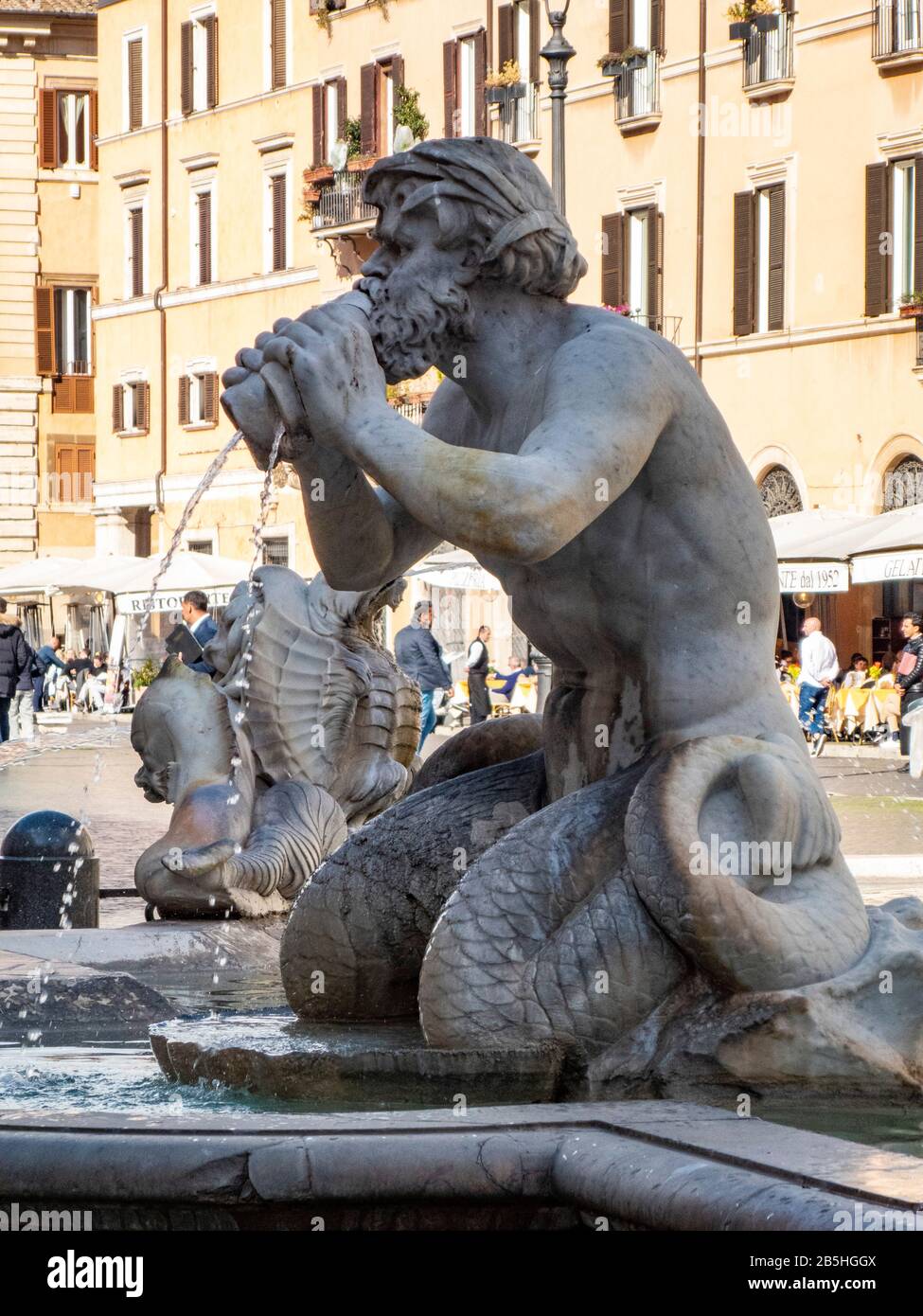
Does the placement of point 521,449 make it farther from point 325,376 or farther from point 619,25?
point 619,25

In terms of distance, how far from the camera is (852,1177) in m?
2.58

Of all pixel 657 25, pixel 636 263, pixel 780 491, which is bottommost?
pixel 780 491

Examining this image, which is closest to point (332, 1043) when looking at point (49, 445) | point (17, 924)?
point (17, 924)

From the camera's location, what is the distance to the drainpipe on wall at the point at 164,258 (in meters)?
46.9

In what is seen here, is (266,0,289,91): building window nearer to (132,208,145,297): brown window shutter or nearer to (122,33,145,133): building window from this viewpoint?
(122,33,145,133): building window

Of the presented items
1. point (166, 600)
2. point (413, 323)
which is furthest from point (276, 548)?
point (413, 323)

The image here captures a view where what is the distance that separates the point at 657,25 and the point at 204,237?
14.4 meters

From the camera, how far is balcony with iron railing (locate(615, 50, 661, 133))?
111 feet

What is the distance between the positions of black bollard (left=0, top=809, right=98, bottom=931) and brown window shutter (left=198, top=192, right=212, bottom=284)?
39.9 meters

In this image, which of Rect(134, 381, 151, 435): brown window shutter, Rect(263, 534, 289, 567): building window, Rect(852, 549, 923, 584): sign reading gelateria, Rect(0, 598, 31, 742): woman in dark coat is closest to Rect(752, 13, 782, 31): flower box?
Rect(852, 549, 923, 584): sign reading gelateria

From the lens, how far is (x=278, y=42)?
4428cm

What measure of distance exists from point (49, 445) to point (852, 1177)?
5054cm
